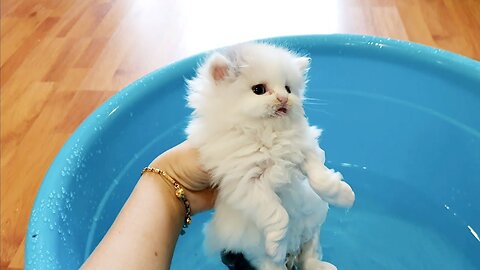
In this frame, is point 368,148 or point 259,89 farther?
point 368,148

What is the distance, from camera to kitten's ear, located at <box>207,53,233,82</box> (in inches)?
31.8

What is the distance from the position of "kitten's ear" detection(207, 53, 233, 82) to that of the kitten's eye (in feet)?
0.16

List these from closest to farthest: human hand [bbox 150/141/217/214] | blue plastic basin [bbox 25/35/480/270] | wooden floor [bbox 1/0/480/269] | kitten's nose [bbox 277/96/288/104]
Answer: kitten's nose [bbox 277/96/288/104] < human hand [bbox 150/141/217/214] < blue plastic basin [bbox 25/35/480/270] < wooden floor [bbox 1/0/480/269]

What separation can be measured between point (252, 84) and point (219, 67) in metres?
0.06

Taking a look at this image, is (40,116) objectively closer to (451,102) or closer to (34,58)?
(34,58)

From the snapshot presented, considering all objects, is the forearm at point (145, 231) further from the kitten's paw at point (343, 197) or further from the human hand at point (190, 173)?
the kitten's paw at point (343, 197)

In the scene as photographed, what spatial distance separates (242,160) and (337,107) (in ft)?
2.42

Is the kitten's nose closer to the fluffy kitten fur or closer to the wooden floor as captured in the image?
the fluffy kitten fur

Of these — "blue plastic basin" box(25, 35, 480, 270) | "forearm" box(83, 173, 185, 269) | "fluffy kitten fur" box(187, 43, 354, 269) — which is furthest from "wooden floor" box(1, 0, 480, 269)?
"fluffy kitten fur" box(187, 43, 354, 269)

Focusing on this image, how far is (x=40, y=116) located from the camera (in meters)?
1.79

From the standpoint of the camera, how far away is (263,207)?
814mm

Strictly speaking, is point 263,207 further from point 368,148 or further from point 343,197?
point 368,148

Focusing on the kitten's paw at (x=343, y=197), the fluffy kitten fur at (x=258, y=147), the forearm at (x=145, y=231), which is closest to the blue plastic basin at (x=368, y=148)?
the forearm at (x=145, y=231)

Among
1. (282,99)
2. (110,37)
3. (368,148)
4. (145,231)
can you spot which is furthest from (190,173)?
(110,37)
